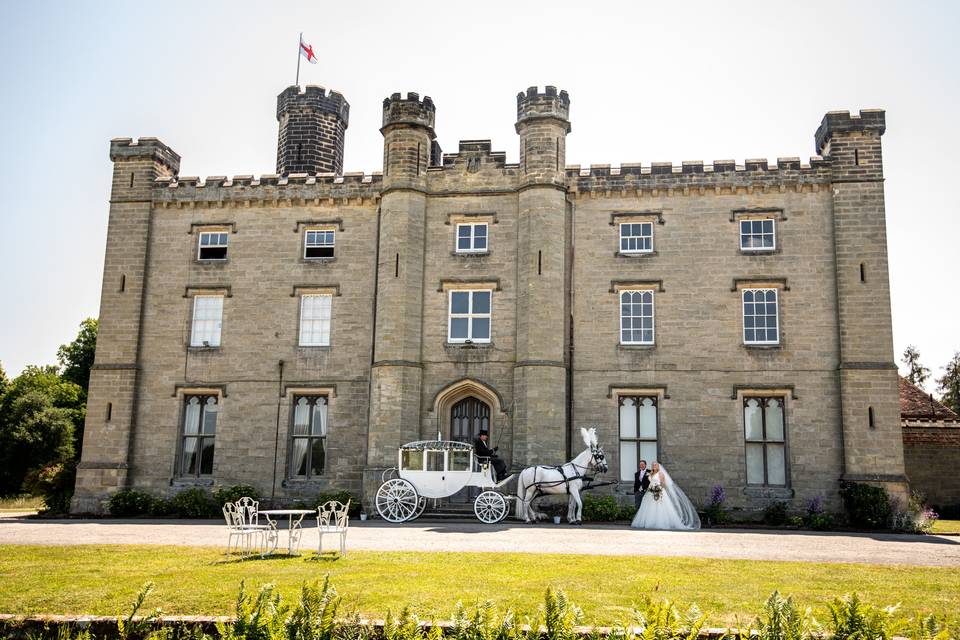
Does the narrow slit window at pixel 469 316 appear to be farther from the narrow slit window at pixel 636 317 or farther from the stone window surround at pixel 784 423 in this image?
the stone window surround at pixel 784 423

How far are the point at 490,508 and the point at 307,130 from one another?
48.4 ft

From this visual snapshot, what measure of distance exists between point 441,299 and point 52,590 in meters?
15.2

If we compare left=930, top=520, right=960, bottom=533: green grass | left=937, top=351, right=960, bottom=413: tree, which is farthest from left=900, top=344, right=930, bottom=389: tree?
left=930, top=520, right=960, bottom=533: green grass

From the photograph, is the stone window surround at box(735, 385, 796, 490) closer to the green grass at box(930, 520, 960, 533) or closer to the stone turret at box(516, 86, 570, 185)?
the green grass at box(930, 520, 960, 533)

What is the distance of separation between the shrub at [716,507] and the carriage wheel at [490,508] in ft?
16.9

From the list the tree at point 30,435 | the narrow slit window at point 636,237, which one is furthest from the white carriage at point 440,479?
the tree at point 30,435

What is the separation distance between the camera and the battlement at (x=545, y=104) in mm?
24109

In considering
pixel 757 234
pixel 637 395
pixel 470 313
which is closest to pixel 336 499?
pixel 470 313

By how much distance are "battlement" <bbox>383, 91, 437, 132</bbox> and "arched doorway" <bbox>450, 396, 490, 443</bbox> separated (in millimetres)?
8022

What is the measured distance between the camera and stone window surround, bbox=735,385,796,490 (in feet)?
72.7

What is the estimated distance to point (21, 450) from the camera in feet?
136

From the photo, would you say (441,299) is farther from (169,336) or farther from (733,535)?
(733,535)

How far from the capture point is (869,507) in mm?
20812

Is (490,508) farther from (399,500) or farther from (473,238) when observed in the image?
(473,238)
